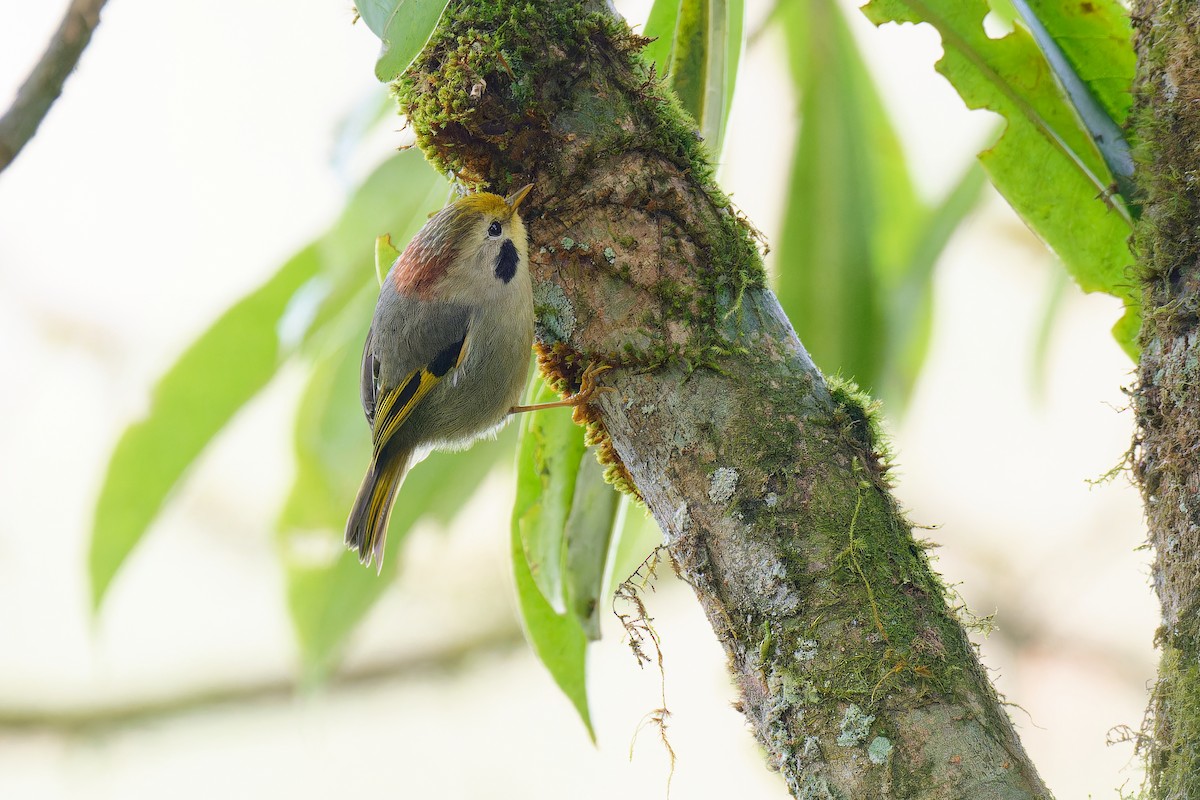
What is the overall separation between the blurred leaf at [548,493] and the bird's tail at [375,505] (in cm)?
45

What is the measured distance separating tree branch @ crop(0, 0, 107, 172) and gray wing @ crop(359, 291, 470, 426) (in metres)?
1.06

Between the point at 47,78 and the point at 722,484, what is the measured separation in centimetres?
100

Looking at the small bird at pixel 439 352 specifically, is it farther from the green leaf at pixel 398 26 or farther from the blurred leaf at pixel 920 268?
the blurred leaf at pixel 920 268

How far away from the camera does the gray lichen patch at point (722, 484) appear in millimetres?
1389

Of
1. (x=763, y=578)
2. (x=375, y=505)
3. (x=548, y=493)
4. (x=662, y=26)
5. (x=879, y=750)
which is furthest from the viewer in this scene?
(x=375, y=505)

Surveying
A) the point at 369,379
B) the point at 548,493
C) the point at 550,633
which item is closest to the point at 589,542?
the point at 548,493

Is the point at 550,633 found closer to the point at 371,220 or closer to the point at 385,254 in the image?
the point at 385,254

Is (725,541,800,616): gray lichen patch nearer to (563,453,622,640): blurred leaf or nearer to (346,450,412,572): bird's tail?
(563,453,622,640): blurred leaf

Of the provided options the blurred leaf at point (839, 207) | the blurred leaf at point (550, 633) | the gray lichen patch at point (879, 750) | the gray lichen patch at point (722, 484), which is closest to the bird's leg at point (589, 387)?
the gray lichen patch at point (722, 484)

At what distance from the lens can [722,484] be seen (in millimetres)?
1394

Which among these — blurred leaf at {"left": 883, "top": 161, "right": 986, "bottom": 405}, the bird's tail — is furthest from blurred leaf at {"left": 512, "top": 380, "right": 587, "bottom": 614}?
blurred leaf at {"left": 883, "top": 161, "right": 986, "bottom": 405}

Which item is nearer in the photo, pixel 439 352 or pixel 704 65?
pixel 704 65

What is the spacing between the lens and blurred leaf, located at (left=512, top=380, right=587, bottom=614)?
2143 millimetres

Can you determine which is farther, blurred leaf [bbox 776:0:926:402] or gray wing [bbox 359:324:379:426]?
blurred leaf [bbox 776:0:926:402]
